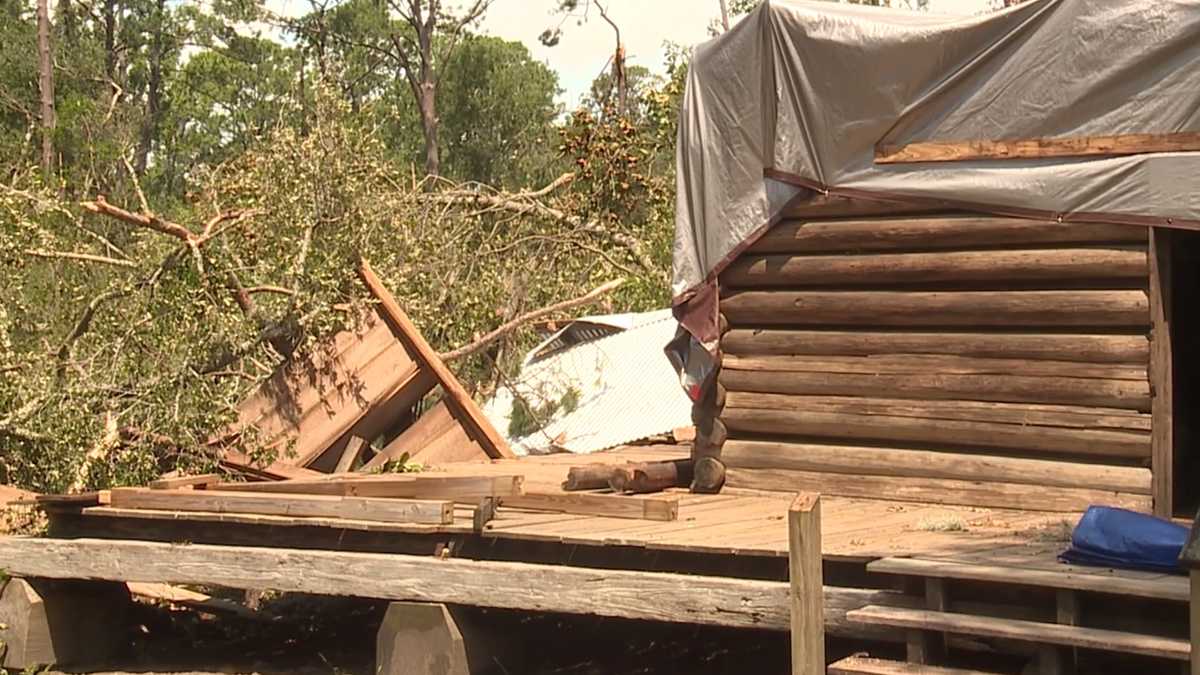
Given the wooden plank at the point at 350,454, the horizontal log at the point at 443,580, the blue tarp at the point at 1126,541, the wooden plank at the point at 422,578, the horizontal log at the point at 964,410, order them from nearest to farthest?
the blue tarp at the point at 1126,541, the horizontal log at the point at 443,580, the wooden plank at the point at 422,578, the horizontal log at the point at 964,410, the wooden plank at the point at 350,454

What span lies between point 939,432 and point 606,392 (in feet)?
26.1

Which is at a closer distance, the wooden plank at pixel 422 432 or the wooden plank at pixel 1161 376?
the wooden plank at pixel 1161 376

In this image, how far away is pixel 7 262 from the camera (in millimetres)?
13070

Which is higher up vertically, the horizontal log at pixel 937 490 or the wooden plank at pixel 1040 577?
the wooden plank at pixel 1040 577

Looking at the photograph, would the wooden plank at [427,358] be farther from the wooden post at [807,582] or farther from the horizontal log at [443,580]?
the wooden post at [807,582]

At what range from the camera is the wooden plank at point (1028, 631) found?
648cm

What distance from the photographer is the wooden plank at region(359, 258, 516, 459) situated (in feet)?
41.9

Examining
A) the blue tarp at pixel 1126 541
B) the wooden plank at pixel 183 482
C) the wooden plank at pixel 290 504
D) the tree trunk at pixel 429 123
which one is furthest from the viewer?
the tree trunk at pixel 429 123

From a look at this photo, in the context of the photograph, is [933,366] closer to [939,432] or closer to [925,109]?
[939,432]

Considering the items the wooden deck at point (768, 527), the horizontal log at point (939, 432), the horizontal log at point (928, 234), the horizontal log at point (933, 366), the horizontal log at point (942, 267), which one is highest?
the horizontal log at point (928, 234)

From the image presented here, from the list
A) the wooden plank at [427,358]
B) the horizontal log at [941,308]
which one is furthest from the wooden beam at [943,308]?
the wooden plank at [427,358]

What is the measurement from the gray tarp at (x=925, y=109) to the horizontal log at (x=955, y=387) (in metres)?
0.52

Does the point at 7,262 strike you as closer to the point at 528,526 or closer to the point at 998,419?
the point at 528,526

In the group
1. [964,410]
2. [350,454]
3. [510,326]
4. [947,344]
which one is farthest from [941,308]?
[510,326]
